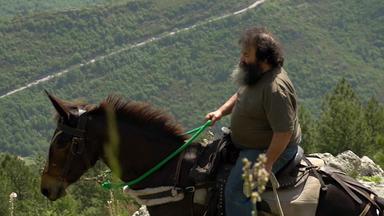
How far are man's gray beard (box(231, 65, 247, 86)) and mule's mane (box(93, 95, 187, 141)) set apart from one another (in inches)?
31.8

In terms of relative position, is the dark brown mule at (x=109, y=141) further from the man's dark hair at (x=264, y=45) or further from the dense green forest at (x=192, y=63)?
the dense green forest at (x=192, y=63)

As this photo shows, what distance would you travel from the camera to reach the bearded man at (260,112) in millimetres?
6121

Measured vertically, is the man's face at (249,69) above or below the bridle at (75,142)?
above

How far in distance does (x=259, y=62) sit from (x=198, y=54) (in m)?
176

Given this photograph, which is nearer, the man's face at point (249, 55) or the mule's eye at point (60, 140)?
the man's face at point (249, 55)

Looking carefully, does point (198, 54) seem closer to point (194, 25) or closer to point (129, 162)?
point (194, 25)

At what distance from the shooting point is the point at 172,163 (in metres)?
6.90

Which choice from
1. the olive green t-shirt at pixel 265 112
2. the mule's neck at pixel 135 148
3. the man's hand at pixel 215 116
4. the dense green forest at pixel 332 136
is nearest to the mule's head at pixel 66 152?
the mule's neck at pixel 135 148

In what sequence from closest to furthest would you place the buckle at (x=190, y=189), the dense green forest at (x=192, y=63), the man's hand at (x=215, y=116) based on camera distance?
the buckle at (x=190, y=189)
the man's hand at (x=215, y=116)
the dense green forest at (x=192, y=63)

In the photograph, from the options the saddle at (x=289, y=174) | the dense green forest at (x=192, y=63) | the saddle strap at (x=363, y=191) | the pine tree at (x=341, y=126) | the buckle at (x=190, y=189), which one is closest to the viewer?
the saddle at (x=289, y=174)

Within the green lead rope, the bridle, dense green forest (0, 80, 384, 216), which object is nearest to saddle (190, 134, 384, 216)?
the green lead rope

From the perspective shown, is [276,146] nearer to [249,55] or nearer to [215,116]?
[249,55]

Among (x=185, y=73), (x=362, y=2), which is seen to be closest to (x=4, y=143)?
(x=185, y=73)

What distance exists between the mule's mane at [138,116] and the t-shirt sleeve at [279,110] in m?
1.13
